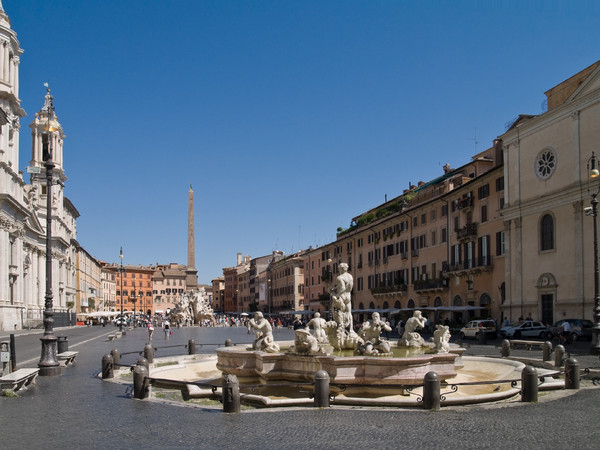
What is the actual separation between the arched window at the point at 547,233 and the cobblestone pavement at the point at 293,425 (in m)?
24.3

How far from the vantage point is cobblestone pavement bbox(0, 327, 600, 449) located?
24.7 ft

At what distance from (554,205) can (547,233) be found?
1.70 m

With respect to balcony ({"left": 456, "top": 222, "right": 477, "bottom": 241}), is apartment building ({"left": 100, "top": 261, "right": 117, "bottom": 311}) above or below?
below

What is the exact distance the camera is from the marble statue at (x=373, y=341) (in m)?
12.4

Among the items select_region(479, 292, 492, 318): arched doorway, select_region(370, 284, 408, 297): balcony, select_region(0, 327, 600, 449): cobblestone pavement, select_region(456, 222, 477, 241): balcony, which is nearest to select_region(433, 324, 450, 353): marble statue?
select_region(0, 327, 600, 449): cobblestone pavement

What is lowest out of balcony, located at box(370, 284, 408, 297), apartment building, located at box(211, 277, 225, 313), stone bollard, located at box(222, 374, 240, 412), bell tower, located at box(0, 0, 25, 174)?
apartment building, located at box(211, 277, 225, 313)

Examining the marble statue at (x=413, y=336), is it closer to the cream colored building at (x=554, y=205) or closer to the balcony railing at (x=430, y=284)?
the cream colored building at (x=554, y=205)

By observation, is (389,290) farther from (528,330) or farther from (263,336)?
(263,336)

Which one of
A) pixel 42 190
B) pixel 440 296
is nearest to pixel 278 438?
pixel 440 296

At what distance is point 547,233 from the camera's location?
33906mm

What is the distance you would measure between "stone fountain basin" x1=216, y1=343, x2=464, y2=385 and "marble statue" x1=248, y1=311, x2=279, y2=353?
0.92 ft

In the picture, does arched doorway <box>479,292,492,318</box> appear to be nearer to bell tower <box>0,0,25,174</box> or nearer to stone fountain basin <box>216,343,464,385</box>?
stone fountain basin <box>216,343,464,385</box>

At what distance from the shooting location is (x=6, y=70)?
4900cm

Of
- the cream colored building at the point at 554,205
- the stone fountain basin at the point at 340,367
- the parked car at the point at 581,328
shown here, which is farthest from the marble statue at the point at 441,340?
the cream colored building at the point at 554,205
